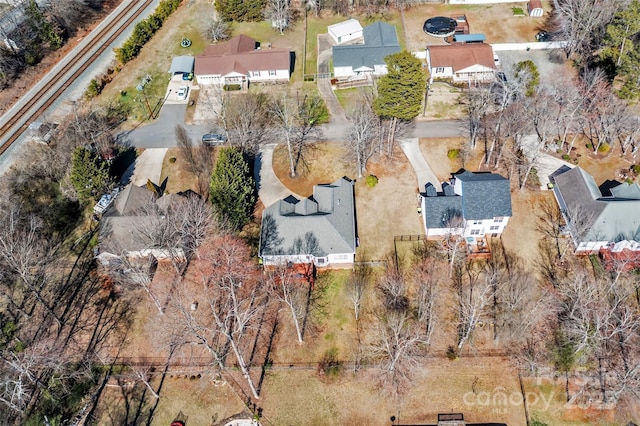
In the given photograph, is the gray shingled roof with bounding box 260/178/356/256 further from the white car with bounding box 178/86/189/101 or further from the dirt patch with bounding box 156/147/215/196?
the white car with bounding box 178/86/189/101

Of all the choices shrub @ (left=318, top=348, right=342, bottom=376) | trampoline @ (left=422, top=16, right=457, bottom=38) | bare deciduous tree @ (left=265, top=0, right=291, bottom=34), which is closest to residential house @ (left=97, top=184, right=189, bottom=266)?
shrub @ (left=318, top=348, right=342, bottom=376)

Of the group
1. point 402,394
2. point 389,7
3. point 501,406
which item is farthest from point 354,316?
point 389,7

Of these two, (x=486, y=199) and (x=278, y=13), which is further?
(x=278, y=13)

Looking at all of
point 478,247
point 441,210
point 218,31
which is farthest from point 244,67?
point 478,247

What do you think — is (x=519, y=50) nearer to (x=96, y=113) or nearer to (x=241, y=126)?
(x=241, y=126)

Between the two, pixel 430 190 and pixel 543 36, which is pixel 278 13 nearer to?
pixel 543 36

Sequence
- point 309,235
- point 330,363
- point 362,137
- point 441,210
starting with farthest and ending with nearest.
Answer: point 362,137
point 441,210
point 309,235
point 330,363

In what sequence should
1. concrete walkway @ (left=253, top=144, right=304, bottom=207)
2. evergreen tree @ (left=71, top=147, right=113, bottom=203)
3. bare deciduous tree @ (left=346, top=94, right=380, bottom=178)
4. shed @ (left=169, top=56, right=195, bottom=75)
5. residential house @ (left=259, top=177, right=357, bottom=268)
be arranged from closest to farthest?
residential house @ (left=259, top=177, right=357, bottom=268)
evergreen tree @ (left=71, top=147, right=113, bottom=203)
bare deciduous tree @ (left=346, top=94, right=380, bottom=178)
concrete walkway @ (left=253, top=144, right=304, bottom=207)
shed @ (left=169, top=56, right=195, bottom=75)
